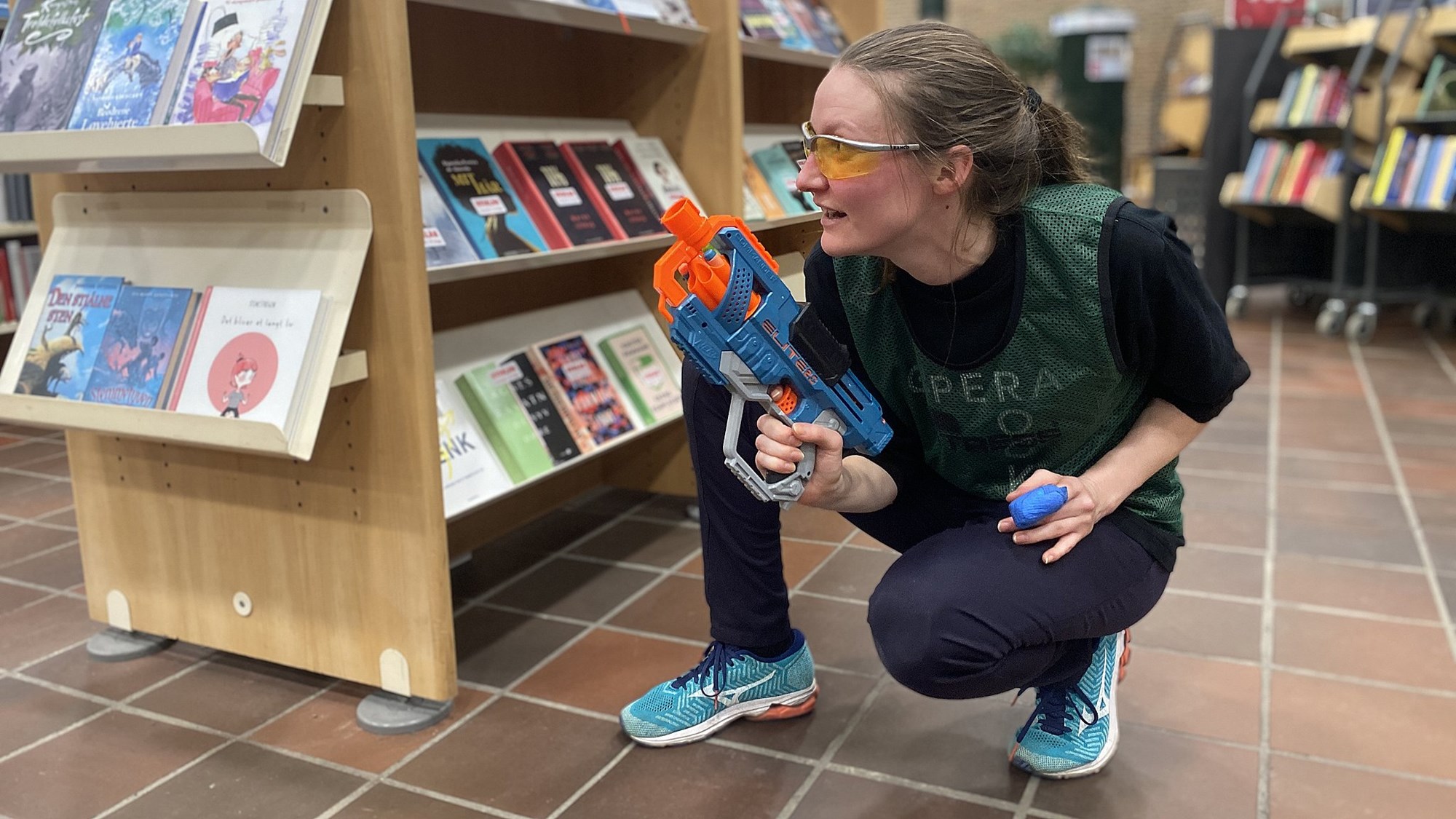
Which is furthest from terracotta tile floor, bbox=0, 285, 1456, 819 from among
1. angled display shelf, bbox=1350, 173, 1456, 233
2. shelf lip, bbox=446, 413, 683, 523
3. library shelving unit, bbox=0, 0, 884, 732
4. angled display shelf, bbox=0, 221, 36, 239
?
angled display shelf, bbox=1350, 173, 1456, 233

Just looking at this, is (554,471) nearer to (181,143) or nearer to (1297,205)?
(181,143)

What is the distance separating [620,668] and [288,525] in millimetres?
633

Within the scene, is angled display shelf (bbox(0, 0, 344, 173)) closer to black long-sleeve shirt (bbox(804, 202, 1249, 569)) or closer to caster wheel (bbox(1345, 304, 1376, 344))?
black long-sleeve shirt (bbox(804, 202, 1249, 569))

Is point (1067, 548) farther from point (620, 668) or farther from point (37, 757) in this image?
point (37, 757)

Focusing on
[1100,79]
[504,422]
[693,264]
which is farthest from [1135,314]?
[1100,79]

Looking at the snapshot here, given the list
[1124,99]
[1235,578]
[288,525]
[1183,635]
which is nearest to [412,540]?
[288,525]

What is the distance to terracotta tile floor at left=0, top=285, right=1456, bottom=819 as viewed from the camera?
1.67m

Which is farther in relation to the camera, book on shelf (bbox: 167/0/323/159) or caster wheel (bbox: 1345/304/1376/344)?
caster wheel (bbox: 1345/304/1376/344)

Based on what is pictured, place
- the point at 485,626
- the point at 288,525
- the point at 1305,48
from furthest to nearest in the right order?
the point at 1305,48, the point at 485,626, the point at 288,525

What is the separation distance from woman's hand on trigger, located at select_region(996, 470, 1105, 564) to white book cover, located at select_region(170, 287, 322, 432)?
104 cm

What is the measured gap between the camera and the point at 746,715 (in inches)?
73.9

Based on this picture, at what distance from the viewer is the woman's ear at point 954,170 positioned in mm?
1305

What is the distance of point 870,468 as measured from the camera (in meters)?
1.57

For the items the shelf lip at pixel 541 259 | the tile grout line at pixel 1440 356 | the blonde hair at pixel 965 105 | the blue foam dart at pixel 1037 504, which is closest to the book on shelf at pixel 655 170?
the shelf lip at pixel 541 259
